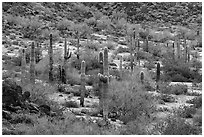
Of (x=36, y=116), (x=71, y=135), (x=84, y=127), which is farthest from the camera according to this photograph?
(x=36, y=116)

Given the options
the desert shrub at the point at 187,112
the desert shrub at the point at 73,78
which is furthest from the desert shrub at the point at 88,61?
the desert shrub at the point at 187,112

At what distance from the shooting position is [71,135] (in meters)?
9.52

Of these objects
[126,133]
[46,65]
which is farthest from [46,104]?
[46,65]

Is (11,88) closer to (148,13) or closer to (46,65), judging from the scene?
(46,65)

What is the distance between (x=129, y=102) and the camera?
13.4 m

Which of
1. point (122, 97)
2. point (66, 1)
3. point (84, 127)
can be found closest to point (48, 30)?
point (66, 1)

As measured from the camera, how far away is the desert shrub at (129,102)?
12703mm

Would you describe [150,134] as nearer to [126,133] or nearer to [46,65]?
[126,133]

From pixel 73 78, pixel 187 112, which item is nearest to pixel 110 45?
pixel 73 78

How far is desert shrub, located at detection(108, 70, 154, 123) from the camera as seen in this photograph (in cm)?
1270

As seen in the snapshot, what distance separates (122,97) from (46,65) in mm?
7988

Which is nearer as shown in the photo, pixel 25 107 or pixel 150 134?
pixel 150 134

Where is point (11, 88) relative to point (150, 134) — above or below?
above

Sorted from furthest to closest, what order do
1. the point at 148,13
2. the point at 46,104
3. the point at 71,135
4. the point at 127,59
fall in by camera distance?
the point at 148,13 < the point at 127,59 < the point at 46,104 < the point at 71,135
